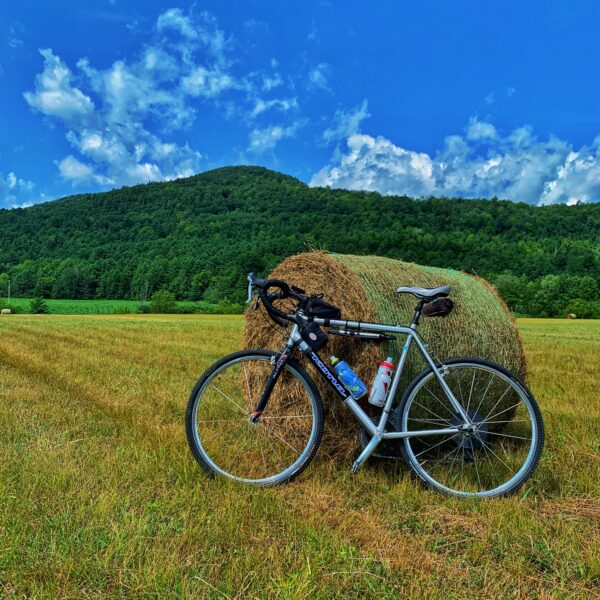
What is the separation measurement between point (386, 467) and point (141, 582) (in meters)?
2.29

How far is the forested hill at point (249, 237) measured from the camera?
4750 cm

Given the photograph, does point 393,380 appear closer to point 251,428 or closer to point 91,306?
point 251,428

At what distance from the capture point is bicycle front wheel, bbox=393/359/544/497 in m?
3.52

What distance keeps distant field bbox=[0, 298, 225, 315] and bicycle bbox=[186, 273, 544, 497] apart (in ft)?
172

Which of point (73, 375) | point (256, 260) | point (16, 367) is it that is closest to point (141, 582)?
point (73, 375)

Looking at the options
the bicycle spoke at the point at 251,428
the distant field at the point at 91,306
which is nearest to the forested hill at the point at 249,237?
the distant field at the point at 91,306

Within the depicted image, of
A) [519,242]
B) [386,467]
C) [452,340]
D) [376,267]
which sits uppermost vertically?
[519,242]

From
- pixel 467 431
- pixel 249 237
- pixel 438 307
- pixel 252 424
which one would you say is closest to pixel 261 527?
pixel 252 424

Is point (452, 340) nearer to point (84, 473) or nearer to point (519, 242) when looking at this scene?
point (84, 473)

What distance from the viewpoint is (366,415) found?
3.63 m

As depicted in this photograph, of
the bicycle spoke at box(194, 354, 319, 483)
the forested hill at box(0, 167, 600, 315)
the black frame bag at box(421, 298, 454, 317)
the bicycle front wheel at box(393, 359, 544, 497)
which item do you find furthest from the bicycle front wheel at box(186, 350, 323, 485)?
the forested hill at box(0, 167, 600, 315)

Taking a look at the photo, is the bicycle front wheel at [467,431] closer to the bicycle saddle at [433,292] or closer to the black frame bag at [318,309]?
the bicycle saddle at [433,292]

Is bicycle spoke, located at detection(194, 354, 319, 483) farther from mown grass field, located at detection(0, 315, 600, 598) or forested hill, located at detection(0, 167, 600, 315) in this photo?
forested hill, located at detection(0, 167, 600, 315)

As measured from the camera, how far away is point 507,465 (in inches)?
154
